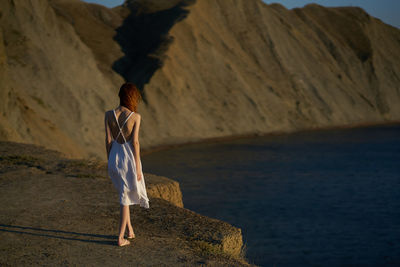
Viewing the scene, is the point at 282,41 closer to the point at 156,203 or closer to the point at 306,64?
the point at 306,64

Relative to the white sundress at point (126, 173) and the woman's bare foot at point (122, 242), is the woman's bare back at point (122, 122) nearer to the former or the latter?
the white sundress at point (126, 173)

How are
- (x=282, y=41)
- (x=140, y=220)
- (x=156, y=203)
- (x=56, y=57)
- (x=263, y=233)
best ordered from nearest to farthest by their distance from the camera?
(x=140, y=220), (x=156, y=203), (x=263, y=233), (x=56, y=57), (x=282, y=41)

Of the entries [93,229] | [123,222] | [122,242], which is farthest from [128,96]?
[93,229]

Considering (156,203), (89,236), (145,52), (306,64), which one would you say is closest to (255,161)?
(156,203)

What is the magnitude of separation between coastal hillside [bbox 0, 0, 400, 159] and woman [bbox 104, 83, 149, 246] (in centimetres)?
1158

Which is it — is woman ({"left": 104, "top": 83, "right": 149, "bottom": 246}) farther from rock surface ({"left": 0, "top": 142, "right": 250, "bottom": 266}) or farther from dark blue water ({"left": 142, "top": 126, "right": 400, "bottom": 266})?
dark blue water ({"left": 142, "top": 126, "right": 400, "bottom": 266})

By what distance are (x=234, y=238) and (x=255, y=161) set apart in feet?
58.5

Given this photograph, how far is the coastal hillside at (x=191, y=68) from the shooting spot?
25.1 metres

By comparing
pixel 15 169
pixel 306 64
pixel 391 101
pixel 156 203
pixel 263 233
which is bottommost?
pixel 391 101

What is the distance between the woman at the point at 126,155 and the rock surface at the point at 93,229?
45 cm

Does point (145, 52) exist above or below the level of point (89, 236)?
below

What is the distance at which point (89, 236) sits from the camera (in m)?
5.68

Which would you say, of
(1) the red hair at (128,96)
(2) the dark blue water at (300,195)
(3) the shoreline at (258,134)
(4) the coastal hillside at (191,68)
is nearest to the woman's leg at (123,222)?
(1) the red hair at (128,96)

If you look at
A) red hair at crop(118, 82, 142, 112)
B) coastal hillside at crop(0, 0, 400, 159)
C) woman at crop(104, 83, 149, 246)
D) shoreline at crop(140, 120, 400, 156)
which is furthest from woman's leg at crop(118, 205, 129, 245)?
shoreline at crop(140, 120, 400, 156)
